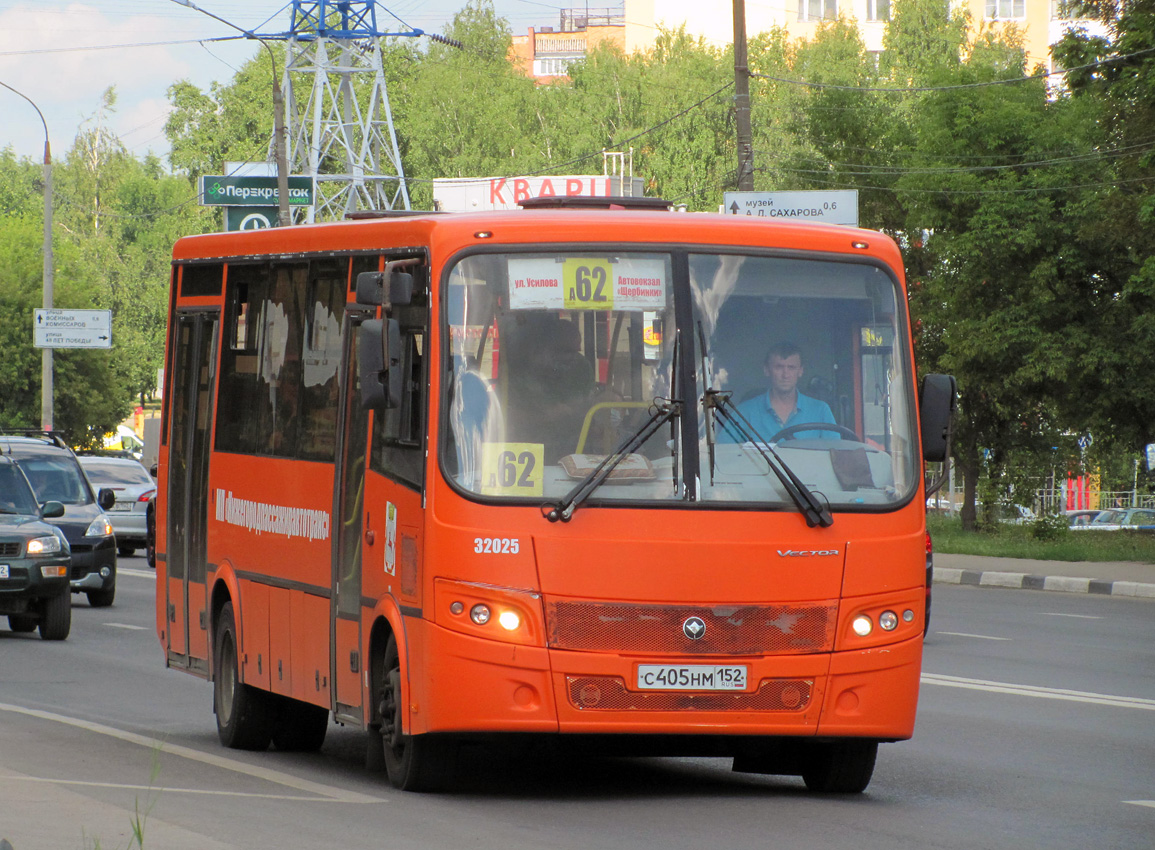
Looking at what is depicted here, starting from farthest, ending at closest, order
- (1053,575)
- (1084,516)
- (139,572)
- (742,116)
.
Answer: (1084,516) → (742,116) → (139,572) → (1053,575)

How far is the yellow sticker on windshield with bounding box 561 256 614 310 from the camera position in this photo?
877 cm

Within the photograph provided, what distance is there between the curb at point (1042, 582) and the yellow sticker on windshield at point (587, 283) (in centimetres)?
1820

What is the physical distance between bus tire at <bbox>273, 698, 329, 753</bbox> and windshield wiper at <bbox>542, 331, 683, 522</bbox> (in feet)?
11.4

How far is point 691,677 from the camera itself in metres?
8.34

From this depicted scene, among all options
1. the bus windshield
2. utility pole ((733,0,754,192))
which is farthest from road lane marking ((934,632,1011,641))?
utility pole ((733,0,754,192))

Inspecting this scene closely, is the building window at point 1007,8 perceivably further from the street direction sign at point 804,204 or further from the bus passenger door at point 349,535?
the bus passenger door at point 349,535

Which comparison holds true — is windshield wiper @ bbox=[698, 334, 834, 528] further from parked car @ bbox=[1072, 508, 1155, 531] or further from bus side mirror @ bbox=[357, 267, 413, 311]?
parked car @ bbox=[1072, 508, 1155, 531]

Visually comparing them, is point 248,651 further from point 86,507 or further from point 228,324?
point 86,507

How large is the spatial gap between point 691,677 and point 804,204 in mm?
23953

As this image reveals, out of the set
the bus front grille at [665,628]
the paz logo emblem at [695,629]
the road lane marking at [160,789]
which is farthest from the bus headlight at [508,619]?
the road lane marking at [160,789]

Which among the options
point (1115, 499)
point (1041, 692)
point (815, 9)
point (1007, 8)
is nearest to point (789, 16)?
point (815, 9)

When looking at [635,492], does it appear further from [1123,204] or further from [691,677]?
[1123,204]

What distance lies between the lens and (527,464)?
8492 mm

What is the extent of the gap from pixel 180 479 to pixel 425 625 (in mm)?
4541
